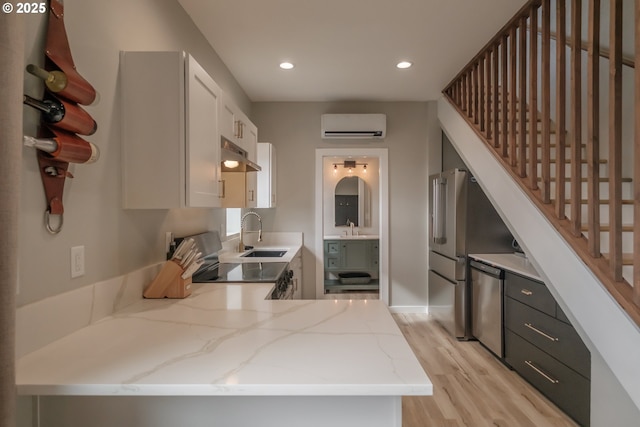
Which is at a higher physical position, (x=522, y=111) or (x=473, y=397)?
(x=522, y=111)

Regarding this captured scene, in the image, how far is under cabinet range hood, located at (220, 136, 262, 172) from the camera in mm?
1955

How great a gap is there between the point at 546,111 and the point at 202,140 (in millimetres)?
1990

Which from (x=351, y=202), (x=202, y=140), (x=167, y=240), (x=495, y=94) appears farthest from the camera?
(x=351, y=202)

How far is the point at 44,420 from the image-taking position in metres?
0.98

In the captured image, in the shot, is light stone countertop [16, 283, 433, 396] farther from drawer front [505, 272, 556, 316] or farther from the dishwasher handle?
the dishwasher handle

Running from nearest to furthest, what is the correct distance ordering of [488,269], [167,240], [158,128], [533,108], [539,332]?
1. [158,128]
2. [167,240]
3. [533,108]
4. [539,332]
5. [488,269]

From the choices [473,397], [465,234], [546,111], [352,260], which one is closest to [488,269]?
[465,234]

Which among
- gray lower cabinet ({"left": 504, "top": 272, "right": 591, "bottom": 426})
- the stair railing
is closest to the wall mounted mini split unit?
the stair railing

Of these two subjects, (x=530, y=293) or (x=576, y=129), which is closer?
(x=576, y=129)

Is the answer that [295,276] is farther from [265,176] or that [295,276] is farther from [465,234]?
[465,234]

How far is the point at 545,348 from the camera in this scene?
2.34 meters


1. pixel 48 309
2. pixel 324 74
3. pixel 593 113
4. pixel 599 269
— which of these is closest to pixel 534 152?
pixel 593 113

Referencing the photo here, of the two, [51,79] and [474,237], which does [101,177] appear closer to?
[51,79]

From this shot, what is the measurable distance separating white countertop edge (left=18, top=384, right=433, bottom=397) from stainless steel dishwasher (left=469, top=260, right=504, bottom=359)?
243 cm
